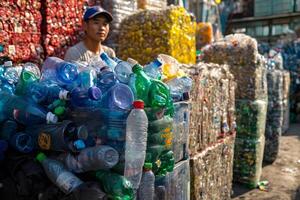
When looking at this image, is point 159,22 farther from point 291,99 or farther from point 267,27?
point 267,27

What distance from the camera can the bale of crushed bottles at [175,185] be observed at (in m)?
2.38

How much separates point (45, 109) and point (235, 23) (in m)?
26.1

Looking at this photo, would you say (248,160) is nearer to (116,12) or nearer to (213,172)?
(213,172)

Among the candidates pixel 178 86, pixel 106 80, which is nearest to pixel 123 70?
pixel 106 80

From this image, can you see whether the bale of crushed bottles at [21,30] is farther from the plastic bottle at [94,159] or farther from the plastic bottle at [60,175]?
the plastic bottle at [94,159]

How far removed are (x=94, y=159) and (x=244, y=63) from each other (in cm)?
420

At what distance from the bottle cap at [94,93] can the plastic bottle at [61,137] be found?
0.21 meters

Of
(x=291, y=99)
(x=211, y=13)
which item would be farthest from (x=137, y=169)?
(x=211, y=13)

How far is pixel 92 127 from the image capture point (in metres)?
2.05

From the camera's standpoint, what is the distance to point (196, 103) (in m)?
3.74

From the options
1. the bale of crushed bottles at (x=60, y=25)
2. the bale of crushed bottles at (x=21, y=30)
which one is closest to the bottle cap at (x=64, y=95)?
the bale of crushed bottles at (x=21, y=30)

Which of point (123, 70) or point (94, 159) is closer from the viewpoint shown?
Result: point (94, 159)

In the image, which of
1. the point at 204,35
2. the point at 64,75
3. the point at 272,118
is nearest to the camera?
the point at 64,75

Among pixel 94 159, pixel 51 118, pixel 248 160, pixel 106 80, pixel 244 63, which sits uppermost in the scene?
pixel 244 63
